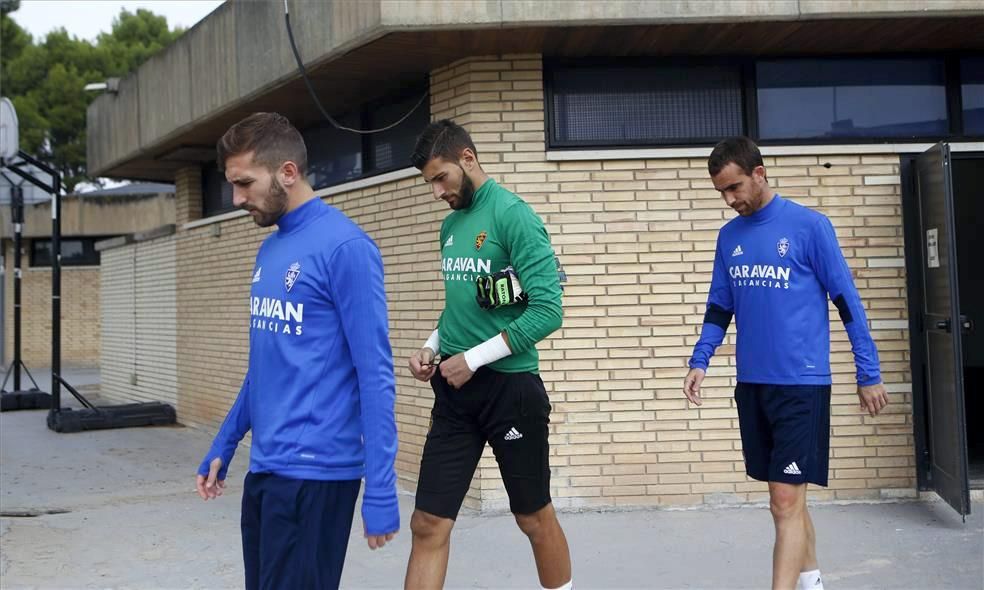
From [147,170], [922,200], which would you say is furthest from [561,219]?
[147,170]

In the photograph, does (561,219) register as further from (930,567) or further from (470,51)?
(930,567)

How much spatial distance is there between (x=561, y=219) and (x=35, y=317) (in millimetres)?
22981

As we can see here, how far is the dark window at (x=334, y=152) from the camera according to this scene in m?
8.66

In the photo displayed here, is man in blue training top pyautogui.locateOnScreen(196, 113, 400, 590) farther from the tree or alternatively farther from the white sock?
the tree

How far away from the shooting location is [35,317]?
2611cm

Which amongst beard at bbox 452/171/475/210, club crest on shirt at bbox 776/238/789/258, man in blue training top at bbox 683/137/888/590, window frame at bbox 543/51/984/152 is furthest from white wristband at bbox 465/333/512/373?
window frame at bbox 543/51/984/152

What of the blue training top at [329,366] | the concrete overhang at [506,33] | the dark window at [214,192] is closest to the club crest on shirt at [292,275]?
the blue training top at [329,366]

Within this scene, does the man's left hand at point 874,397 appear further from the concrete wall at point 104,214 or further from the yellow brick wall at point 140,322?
the concrete wall at point 104,214

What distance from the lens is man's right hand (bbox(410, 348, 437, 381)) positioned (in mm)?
3758

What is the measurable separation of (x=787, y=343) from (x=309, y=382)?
216 centimetres

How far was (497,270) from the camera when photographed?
12.5 ft

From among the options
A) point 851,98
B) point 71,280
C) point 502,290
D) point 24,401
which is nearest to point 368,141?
point 851,98

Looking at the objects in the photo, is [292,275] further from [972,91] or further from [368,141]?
[972,91]

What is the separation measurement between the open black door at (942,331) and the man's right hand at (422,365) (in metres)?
3.87
